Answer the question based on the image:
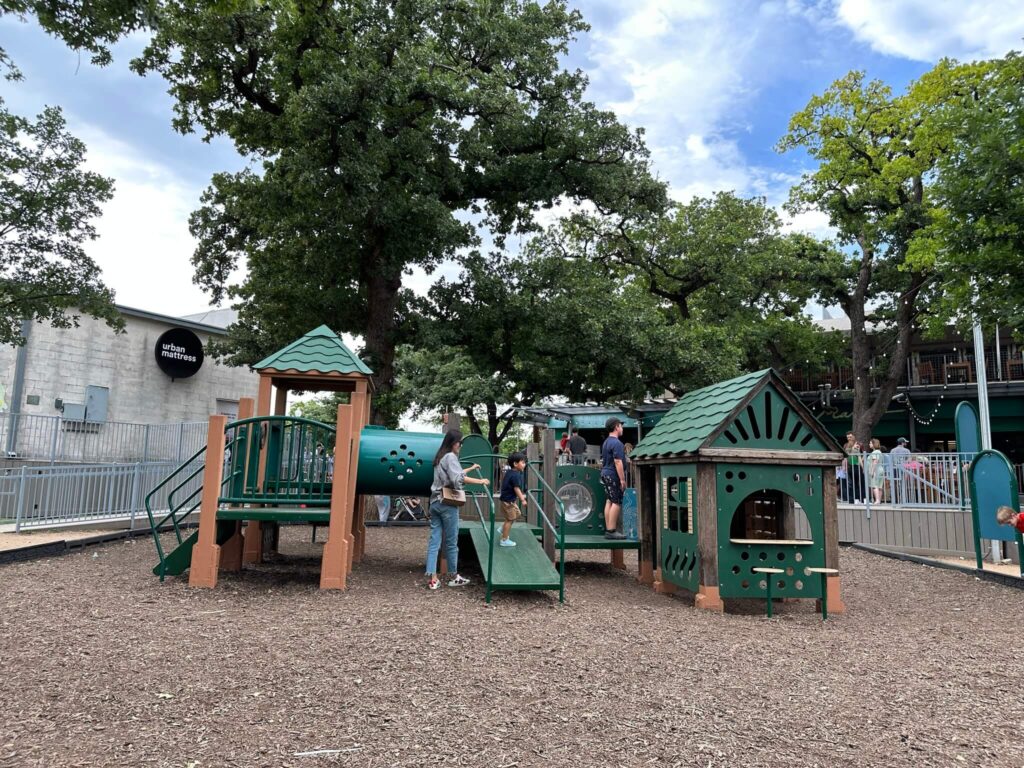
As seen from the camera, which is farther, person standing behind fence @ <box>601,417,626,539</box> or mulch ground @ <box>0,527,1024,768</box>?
person standing behind fence @ <box>601,417,626,539</box>

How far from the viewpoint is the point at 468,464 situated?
32.7ft

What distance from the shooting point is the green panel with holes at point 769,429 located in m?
7.55

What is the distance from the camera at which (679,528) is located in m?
8.12

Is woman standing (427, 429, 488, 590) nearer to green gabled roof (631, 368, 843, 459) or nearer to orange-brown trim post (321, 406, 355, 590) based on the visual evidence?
orange-brown trim post (321, 406, 355, 590)

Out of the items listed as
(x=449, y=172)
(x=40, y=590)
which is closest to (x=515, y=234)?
(x=449, y=172)

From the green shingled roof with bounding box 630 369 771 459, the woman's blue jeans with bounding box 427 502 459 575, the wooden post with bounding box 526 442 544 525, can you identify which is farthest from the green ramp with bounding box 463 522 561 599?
the green shingled roof with bounding box 630 369 771 459

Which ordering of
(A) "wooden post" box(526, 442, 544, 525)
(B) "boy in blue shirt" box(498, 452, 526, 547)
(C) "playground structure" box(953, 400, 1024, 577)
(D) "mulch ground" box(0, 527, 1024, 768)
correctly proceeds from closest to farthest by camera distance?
(D) "mulch ground" box(0, 527, 1024, 768) < (B) "boy in blue shirt" box(498, 452, 526, 547) < (C) "playground structure" box(953, 400, 1024, 577) < (A) "wooden post" box(526, 442, 544, 525)

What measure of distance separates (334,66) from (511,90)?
4.28 meters

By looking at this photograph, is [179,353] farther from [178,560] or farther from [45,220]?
[178,560]

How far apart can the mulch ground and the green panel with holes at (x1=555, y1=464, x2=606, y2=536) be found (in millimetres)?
2482

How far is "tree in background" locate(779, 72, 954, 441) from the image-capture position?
22938mm

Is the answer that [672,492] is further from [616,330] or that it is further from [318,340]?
[616,330]

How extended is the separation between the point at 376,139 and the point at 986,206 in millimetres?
10409

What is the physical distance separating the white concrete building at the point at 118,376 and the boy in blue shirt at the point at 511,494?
15912 mm
